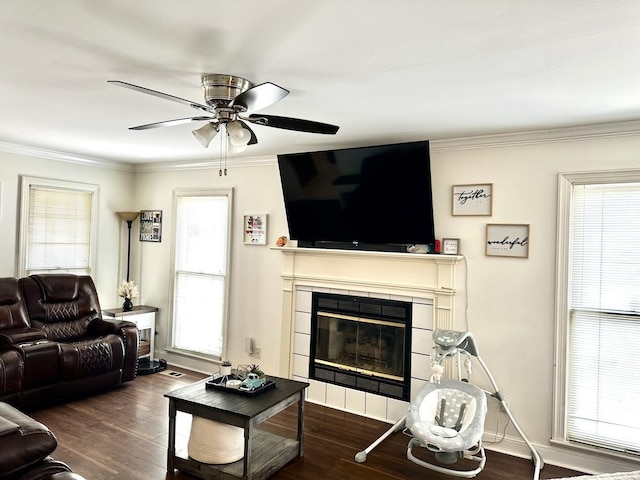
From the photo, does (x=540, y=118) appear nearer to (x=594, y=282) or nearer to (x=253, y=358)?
(x=594, y=282)

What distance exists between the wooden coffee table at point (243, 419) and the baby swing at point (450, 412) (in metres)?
0.60

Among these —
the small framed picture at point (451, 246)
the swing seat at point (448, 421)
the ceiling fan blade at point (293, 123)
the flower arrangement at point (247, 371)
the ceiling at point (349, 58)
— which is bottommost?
the swing seat at point (448, 421)

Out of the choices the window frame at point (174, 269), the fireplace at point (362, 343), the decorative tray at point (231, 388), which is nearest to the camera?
the decorative tray at point (231, 388)

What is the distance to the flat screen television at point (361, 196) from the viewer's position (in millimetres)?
3559

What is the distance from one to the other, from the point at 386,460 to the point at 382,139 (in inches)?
100

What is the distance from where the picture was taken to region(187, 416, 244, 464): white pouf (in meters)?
2.89

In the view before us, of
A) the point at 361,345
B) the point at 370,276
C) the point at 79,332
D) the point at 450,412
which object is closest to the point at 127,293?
the point at 79,332

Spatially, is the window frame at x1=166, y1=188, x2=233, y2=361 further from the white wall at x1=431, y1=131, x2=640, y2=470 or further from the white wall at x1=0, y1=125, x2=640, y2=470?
the white wall at x1=431, y1=131, x2=640, y2=470

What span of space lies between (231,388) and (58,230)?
3.32m

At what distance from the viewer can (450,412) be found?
10.4 feet

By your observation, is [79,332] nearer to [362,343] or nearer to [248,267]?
[248,267]

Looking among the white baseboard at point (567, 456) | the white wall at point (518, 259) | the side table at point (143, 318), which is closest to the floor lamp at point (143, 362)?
the side table at point (143, 318)

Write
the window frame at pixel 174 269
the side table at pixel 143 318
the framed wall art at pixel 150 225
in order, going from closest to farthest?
the window frame at pixel 174 269, the side table at pixel 143 318, the framed wall art at pixel 150 225

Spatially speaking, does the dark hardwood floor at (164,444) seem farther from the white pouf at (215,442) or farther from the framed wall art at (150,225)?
the framed wall art at (150,225)
